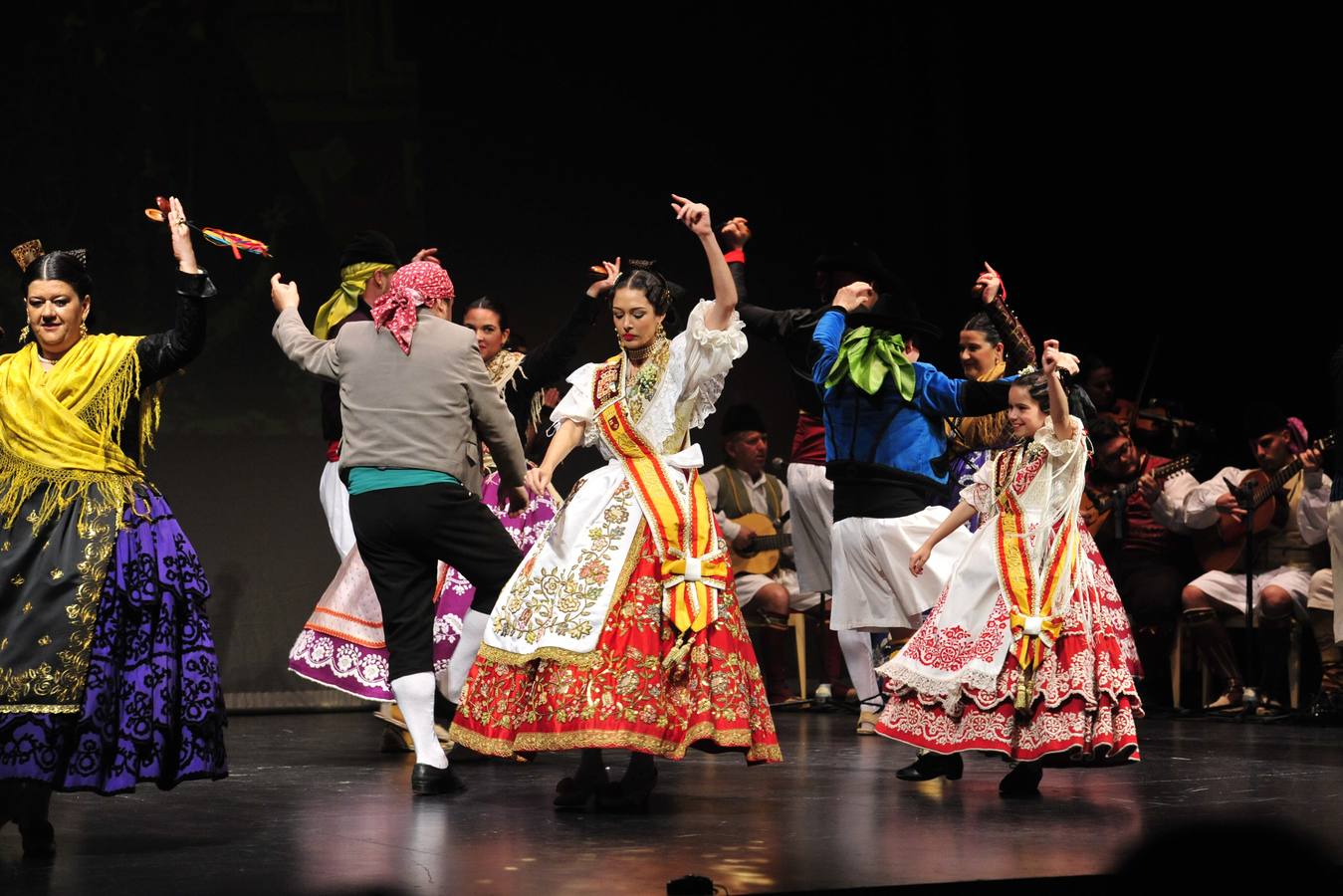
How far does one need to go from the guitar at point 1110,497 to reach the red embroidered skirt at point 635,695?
12.1 ft

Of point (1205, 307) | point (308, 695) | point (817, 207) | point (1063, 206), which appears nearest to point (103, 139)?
point (308, 695)

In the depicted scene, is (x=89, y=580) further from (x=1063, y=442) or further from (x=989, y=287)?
(x=989, y=287)

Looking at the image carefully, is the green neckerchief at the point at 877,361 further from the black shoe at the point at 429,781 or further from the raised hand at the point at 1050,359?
the black shoe at the point at 429,781

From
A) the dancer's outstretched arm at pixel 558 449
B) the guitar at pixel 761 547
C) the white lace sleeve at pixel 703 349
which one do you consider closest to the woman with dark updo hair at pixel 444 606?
the dancer's outstretched arm at pixel 558 449

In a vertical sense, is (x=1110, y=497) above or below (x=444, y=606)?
above

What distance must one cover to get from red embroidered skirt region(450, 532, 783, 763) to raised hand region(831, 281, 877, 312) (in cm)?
202

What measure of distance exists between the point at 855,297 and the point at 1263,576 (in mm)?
2462

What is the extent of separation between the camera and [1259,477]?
719 centimetres

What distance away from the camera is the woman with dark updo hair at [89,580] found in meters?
3.49

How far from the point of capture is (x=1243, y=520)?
23.7 feet

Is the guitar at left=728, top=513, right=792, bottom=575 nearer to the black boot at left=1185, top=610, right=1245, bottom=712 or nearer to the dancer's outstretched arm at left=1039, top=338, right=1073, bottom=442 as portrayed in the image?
the black boot at left=1185, top=610, right=1245, bottom=712

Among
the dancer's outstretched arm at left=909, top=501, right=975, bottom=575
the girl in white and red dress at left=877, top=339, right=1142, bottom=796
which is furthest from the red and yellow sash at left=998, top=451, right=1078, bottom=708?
the dancer's outstretched arm at left=909, top=501, right=975, bottom=575

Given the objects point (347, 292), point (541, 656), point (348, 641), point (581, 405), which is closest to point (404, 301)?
point (581, 405)

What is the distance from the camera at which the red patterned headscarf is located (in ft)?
14.6
